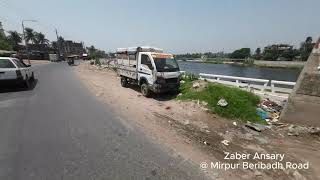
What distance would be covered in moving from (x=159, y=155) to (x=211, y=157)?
118 centimetres

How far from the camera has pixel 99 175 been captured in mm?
4043

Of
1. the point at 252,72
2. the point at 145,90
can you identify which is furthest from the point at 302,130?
the point at 252,72

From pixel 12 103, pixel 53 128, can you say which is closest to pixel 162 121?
pixel 53 128

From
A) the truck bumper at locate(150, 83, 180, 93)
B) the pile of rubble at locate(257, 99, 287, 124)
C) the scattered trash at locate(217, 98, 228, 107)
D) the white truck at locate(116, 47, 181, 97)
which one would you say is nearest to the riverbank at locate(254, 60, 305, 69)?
the pile of rubble at locate(257, 99, 287, 124)

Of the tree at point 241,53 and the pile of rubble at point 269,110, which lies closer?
the pile of rubble at point 269,110

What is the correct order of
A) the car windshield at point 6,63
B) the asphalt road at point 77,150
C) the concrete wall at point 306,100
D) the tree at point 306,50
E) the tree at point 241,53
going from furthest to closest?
the tree at point 241,53, the tree at point 306,50, the car windshield at point 6,63, the concrete wall at point 306,100, the asphalt road at point 77,150

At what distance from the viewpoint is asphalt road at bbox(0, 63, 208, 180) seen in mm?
4125

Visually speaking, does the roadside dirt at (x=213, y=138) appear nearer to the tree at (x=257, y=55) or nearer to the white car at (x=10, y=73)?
the white car at (x=10, y=73)

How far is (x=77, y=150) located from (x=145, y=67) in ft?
23.7

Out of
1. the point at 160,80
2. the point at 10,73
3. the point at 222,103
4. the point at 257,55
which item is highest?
the point at 10,73

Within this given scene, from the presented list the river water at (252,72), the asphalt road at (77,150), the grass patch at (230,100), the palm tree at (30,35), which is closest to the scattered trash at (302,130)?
the grass patch at (230,100)

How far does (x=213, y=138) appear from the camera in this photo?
6.34 m

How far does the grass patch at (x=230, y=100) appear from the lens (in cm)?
844

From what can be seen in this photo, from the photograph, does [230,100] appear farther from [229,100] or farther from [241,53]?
[241,53]
